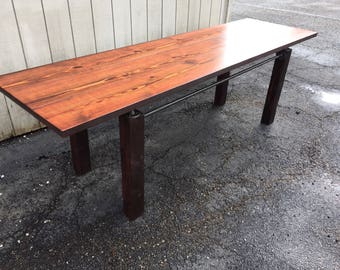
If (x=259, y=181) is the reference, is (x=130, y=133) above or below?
above

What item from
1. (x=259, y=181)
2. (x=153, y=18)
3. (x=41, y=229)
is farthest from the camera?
Answer: (x=153, y=18)

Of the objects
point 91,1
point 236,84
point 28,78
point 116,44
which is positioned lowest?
point 236,84

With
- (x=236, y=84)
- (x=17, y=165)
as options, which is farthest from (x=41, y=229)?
(x=236, y=84)

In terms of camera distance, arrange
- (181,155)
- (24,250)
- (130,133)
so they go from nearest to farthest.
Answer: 1. (130,133)
2. (24,250)
3. (181,155)

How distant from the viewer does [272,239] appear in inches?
62.2

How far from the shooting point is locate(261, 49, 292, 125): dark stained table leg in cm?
228

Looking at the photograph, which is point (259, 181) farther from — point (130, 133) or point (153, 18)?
point (153, 18)

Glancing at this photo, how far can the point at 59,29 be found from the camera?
2125 millimetres

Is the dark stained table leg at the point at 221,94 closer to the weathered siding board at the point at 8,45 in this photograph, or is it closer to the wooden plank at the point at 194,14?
the wooden plank at the point at 194,14

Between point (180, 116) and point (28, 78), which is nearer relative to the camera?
point (28, 78)

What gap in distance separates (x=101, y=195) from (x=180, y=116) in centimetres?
109

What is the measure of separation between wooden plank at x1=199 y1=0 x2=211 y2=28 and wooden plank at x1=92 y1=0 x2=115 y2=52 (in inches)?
44.4

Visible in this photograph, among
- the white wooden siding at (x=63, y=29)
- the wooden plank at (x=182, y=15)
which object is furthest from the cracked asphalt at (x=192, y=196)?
the wooden plank at (x=182, y=15)

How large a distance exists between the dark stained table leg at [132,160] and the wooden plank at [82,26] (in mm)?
1162
